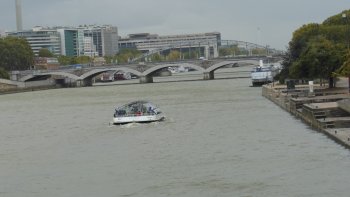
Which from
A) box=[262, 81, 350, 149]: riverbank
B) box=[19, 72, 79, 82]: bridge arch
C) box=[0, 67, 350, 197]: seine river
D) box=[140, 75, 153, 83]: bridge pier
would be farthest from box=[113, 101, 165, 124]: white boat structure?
box=[19, 72, 79, 82]: bridge arch

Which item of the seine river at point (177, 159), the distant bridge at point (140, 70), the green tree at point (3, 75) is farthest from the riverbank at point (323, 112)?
the green tree at point (3, 75)

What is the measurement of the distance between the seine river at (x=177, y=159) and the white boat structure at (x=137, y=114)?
1.72 ft

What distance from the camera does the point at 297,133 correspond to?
30.0 m

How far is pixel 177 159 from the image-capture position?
24547mm

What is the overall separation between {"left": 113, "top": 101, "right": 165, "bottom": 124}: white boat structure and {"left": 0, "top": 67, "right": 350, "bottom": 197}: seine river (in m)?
0.52

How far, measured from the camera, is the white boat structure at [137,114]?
37.8 m

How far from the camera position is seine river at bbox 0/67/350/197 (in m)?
19.5

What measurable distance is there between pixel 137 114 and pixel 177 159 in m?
13.9

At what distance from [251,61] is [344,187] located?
278 feet

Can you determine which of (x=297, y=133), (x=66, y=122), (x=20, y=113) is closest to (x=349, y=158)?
(x=297, y=133)

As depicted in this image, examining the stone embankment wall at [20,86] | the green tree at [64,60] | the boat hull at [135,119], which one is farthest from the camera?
the green tree at [64,60]

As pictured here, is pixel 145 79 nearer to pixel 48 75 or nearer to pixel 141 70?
pixel 141 70

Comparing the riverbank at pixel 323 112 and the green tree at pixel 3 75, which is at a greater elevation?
the green tree at pixel 3 75

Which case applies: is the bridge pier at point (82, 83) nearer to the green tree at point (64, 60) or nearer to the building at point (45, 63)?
the building at point (45, 63)
